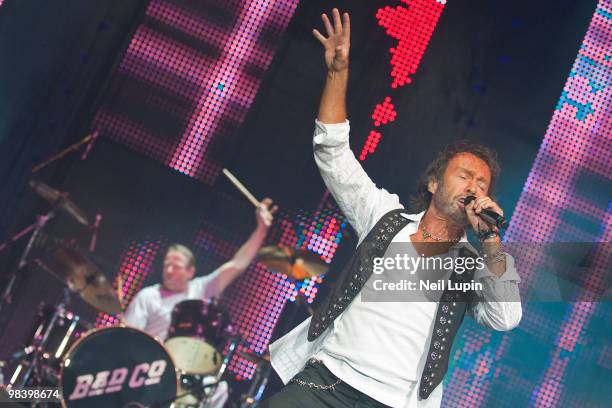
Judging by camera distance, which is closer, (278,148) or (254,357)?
(254,357)

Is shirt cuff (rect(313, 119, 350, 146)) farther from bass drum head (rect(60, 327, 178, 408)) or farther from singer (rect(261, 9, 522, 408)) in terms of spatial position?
bass drum head (rect(60, 327, 178, 408))

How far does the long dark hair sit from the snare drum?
2721 millimetres

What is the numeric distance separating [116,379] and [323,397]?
282 cm

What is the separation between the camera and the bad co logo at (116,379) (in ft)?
14.4

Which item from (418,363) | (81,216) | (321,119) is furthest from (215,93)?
(418,363)

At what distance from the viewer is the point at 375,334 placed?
2.10m

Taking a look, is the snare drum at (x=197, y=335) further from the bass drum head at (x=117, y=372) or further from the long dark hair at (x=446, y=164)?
the long dark hair at (x=446, y=164)

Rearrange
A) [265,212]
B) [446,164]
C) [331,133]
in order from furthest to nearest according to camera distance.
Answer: [265,212], [446,164], [331,133]

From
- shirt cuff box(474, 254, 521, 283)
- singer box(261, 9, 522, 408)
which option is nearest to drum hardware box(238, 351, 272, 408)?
singer box(261, 9, 522, 408)

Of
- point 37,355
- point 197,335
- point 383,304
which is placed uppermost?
point 383,304

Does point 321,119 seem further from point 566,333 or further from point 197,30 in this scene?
point 566,333

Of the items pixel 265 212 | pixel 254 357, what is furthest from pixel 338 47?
pixel 265 212

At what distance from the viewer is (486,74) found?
19.4ft

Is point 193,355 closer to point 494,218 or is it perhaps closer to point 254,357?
point 254,357
